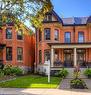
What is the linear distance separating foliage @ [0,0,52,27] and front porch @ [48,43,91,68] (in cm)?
2392

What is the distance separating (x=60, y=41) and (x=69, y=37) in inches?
67.0

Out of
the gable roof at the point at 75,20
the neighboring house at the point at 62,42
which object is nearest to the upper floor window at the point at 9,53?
the neighboring house at the point at 62,42

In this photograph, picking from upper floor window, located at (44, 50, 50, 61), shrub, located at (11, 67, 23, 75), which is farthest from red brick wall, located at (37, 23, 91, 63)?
shrub, located at (11, 67, 23, 75)

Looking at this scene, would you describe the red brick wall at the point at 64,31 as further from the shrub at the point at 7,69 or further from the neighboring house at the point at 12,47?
the shrub at the point at 7,69

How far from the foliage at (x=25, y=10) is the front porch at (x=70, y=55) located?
23.9m

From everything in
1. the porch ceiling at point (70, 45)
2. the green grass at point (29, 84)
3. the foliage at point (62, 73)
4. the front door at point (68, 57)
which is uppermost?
the porch ceiling at point (70, 45)

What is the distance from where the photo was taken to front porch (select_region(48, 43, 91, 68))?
46.7 metres

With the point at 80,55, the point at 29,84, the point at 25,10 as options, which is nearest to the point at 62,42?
the point at 80,55

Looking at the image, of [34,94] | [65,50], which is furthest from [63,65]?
[34,94]

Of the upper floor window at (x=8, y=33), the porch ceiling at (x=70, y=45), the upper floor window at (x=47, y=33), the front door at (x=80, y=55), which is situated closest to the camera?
the porch ceiling at (x=70, y=45)

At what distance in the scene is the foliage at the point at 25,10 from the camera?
21784 mm

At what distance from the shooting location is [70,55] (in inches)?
1938

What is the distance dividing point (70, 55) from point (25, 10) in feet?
89.9

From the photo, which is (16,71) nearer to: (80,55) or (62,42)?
(62,42)
